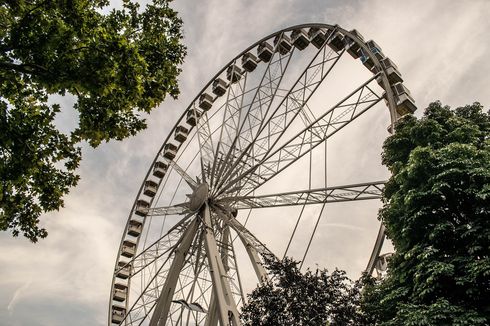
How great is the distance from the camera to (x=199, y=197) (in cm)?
1759

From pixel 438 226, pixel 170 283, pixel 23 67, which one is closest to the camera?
pixel 23 67

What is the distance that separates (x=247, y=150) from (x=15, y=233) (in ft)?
33.8

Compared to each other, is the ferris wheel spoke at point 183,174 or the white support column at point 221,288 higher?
the ferris wheel spoke at point 183,174

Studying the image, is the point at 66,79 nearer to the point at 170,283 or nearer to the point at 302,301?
the point at 302,301

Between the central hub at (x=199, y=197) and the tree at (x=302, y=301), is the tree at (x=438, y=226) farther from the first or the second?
the central hub at (x=199, y=197)

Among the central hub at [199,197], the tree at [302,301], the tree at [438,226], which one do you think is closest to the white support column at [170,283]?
the central hub at [199,197]

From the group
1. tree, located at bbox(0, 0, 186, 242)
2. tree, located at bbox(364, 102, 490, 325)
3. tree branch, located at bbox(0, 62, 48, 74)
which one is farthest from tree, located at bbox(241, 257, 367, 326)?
tree branch, located at bbox(0, 62, 48, 74)

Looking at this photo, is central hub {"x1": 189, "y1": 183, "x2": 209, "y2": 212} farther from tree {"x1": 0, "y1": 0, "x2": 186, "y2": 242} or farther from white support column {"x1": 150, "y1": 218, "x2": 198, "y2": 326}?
tree {"x1": 0, "y1": 0, "x2": 186, "y2": 242}

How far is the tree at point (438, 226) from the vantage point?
8086 millimetres

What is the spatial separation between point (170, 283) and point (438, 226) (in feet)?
36.0

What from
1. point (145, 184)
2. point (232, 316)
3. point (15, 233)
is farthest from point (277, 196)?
point (145, 184)

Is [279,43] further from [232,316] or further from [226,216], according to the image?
[232,316]

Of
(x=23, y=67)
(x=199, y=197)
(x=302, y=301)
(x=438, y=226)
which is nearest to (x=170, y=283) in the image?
(x=199, y=197)

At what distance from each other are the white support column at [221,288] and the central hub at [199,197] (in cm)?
164
